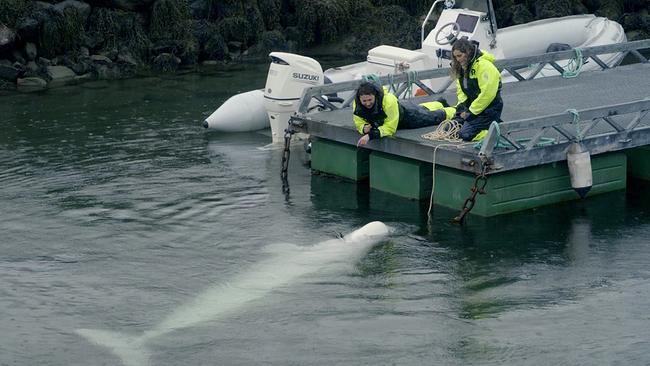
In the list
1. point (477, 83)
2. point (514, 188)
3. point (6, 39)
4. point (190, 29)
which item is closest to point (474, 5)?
point (477, 83)

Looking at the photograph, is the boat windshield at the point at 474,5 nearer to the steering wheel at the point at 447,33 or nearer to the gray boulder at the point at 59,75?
the steering wheel at the point at 447,33

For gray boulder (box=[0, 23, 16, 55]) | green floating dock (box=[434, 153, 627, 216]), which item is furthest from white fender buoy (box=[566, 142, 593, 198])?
gray boulder (box=[0, 23, 16, 55])

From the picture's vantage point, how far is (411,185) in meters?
13.5

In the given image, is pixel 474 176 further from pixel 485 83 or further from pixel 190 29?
pixel 190 29

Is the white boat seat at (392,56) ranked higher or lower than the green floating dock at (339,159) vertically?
higher

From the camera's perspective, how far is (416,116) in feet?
44.9

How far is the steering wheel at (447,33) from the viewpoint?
1799 centimetres

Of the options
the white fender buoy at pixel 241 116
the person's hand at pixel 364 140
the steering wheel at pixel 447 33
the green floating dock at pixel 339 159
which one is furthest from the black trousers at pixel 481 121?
the white fender buoy at pixel 241 116

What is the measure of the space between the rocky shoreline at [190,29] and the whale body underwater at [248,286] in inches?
450

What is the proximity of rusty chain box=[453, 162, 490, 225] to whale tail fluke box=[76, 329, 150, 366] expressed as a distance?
4.17 metres

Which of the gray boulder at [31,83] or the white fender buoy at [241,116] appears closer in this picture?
the white fender buoy at [241,116]

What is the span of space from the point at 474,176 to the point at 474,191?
54 centimetres

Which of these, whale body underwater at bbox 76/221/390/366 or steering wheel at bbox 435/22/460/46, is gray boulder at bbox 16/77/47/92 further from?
whale body underwater at bbox 76/221/390/366

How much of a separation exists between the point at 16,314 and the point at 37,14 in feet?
44.6
